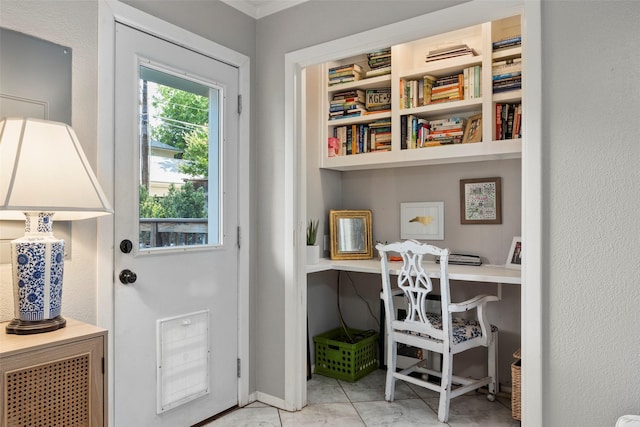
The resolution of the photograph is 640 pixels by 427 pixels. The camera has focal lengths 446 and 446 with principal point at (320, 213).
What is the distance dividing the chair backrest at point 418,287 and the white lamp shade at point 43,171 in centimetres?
168

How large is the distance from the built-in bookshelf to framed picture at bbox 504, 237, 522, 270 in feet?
1.80

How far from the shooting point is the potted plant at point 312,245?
312 centimetres

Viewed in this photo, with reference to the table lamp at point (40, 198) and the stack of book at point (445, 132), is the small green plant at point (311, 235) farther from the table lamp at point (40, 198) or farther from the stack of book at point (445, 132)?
the table lamp at point (40, 198)

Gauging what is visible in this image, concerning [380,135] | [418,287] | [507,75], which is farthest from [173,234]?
[507,75]

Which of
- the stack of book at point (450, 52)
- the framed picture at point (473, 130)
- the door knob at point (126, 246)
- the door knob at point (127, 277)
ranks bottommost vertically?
the door knob at point (127, 277)

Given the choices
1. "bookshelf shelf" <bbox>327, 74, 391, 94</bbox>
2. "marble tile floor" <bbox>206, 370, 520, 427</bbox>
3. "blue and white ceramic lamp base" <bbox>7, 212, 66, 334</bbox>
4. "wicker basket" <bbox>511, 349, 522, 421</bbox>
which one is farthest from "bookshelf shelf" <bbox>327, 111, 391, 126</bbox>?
"blue and white ceramic lamp base" <bbox>7, 212, 66, 334</bbox>

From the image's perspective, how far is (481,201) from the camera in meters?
3.05

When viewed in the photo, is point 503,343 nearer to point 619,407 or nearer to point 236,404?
point 619,407

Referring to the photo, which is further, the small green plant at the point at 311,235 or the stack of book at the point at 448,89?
the small green plant at the point at 311,235

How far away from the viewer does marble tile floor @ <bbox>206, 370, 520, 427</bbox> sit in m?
2.50

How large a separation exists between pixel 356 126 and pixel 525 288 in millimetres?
1871

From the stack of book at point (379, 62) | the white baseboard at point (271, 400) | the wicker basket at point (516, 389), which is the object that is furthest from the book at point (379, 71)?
the white baseboard at point (271, 400)

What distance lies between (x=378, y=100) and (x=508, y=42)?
0.96 meters

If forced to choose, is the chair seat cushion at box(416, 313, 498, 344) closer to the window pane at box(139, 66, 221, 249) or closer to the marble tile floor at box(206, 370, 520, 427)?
the marble tile floor at box(206, 370, 520, 427)
